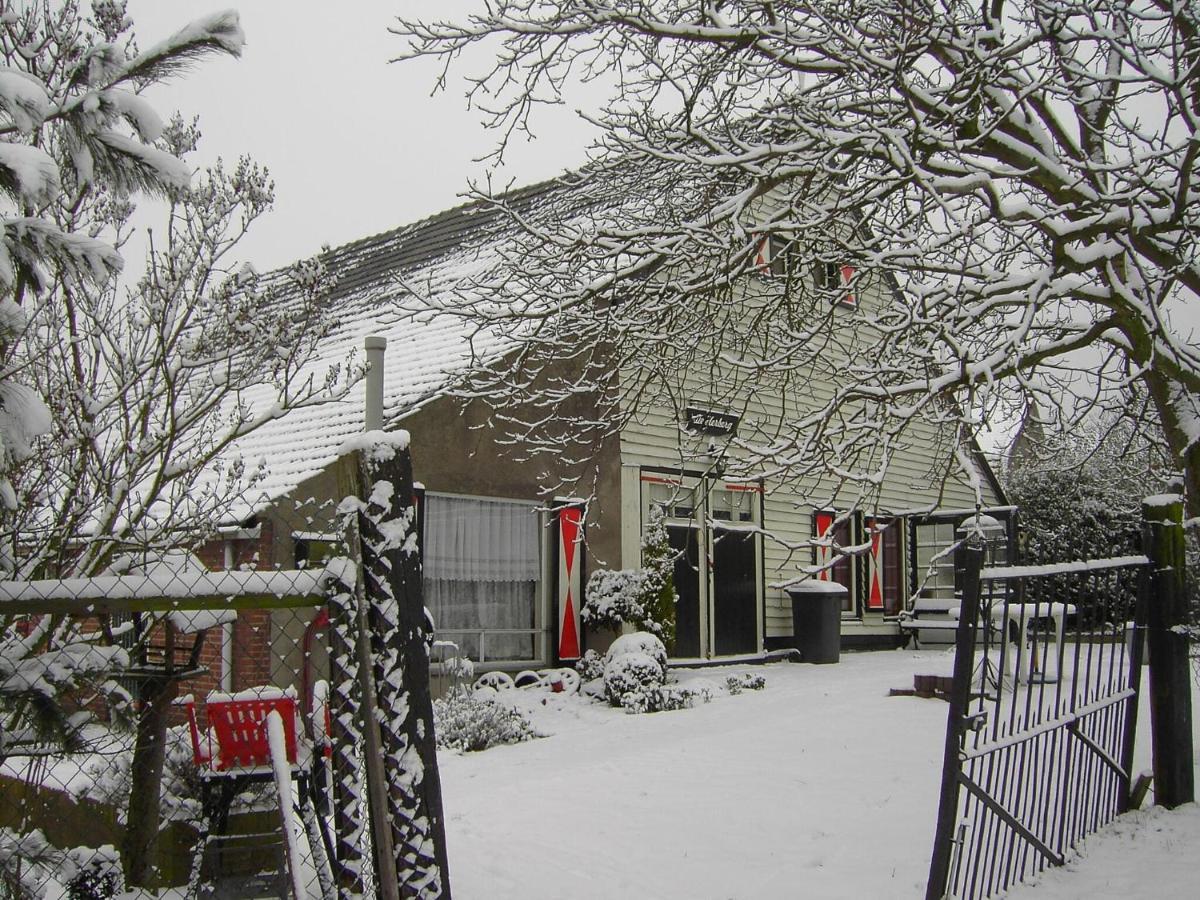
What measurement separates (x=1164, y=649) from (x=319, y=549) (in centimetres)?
560

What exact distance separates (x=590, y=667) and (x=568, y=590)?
1.03 metres

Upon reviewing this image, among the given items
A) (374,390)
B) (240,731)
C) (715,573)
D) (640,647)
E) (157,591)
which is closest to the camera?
(157,591)

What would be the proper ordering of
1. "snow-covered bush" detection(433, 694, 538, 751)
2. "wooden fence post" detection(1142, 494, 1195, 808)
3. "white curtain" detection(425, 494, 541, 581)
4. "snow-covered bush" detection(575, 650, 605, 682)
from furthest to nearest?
"snow-covered bush" detection(575, 650, 605, 682)
"white curtain" detection(425, 494, 541, 581)
"snow-covered bush" detection(433, 694, 538, 751)
"wooden fence post" detection(1142, 494, 1195, 808)

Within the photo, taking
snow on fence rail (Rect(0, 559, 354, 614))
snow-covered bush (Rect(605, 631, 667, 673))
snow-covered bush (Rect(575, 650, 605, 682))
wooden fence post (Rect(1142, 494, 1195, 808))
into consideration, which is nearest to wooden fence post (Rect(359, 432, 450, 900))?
snow on fence rail (Rect(0, 559, 354, 614))

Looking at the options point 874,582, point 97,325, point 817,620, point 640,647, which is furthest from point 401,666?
point 874,582

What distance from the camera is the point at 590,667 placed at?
1252 centimetres

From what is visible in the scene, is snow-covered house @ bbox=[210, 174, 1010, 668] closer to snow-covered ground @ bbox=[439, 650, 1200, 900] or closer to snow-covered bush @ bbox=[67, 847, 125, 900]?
snow-covered ground @ bbox=[439, 650, 1200, 900]

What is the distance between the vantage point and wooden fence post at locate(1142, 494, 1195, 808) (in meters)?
6.60

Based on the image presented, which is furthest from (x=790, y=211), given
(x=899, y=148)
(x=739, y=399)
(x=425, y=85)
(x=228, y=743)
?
(x=739, y=399)

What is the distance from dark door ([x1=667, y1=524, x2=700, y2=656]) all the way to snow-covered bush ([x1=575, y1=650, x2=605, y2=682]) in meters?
1.96

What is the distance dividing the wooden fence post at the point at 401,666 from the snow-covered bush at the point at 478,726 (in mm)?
6725

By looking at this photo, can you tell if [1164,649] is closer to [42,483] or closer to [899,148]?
[899,148]

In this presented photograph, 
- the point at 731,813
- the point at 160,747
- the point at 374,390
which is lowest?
the point at 731,813

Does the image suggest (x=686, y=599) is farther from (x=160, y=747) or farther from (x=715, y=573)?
(x=160, y=747)
